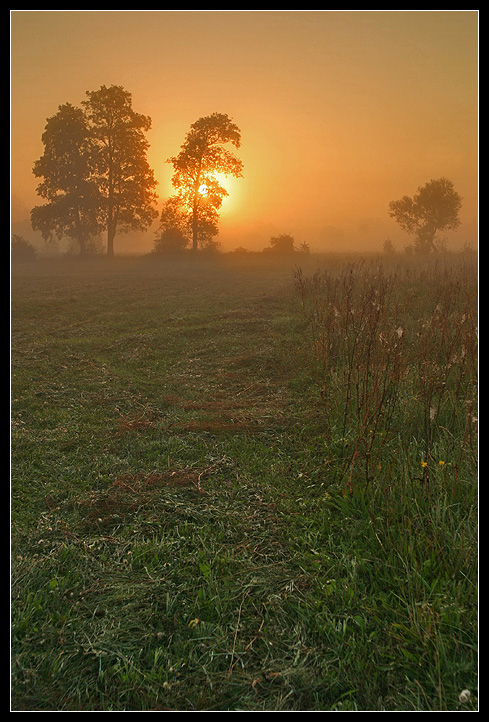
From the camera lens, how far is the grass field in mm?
1992

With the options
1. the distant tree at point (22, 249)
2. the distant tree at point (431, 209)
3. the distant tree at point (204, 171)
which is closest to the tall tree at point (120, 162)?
the distant tree at point (204, 171)

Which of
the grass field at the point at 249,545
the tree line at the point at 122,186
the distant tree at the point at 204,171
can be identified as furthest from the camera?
the tree line at the point at 122,186

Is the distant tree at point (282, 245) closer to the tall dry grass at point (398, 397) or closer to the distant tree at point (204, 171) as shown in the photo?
the distant tree at point (204, 171)

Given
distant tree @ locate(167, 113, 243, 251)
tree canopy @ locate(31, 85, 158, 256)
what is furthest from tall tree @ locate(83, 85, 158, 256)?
distant tree @ locate(167, 113, 243, 251)

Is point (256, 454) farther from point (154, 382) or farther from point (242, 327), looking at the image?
point (242, 327)

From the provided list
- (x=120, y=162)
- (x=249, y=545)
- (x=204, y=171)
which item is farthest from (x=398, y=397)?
(x=120, y=162)

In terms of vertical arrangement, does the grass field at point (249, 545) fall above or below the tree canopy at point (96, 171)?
below

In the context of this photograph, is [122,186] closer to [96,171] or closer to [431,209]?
[96,171]

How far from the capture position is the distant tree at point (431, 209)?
29.0 m

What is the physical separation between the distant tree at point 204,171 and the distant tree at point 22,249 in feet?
51.6

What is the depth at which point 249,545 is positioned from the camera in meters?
2.94

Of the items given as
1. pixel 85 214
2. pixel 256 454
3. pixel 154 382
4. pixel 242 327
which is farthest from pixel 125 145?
pixel 256 454

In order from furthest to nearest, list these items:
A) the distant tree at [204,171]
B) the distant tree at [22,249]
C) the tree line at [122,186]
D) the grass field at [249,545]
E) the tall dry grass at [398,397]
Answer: the distant tree at [22,249] < the tree line at [122,186] < the distant tree at [204,171] < the tall dry grass at [398,397] < the grass field at [249,545]

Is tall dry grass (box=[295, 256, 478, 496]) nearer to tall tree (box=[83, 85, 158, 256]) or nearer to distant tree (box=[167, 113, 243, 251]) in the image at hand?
distant tree (box=[167, 113, 243, 251])
